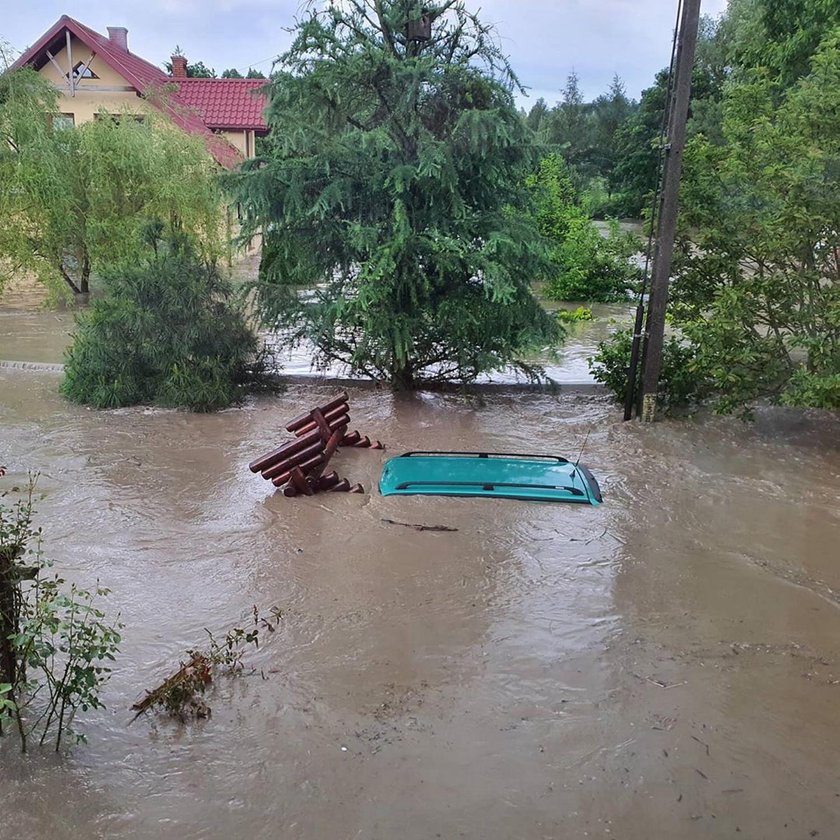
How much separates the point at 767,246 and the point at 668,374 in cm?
212

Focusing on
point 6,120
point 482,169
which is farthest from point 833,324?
point 6,120

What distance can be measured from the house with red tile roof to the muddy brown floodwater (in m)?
15.1

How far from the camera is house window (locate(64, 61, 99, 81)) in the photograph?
2314 centimetres

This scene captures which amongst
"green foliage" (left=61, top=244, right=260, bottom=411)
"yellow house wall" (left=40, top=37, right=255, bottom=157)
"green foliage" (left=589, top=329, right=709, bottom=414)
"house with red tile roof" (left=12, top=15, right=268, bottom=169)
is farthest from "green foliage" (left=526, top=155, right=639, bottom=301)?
"yellow house wall" (left=40, top=37, right=255, bottom=157)

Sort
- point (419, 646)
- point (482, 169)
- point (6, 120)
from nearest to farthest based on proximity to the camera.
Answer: point (419, 646)
point (482, 169)
point (6, 120)

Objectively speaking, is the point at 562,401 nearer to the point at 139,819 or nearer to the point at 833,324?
the point at 833,324

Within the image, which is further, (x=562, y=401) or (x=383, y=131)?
(x=562, y=401)

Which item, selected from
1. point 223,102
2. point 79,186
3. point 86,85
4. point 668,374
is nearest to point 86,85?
point 86,85

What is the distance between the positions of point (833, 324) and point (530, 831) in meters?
7.35

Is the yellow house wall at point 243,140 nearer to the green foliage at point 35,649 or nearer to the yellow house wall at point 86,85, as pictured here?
the yellow house wall at point 86,85

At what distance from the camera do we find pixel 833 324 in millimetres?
8891

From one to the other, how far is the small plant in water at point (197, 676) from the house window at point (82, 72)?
2292cm

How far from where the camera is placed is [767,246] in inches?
360

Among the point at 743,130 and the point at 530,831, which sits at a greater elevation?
the point at 743,130
